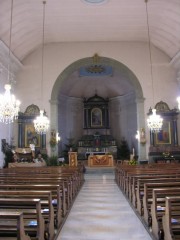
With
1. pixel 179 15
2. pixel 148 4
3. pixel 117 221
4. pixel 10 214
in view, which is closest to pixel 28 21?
pixel 148 4

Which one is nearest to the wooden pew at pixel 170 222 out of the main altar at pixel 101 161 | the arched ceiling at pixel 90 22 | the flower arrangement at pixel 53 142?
the arched ceiling at pixel 90 22

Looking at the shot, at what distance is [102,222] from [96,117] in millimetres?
18136

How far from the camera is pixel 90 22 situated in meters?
13.8

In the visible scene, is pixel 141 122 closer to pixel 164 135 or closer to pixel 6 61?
pixel 164 135

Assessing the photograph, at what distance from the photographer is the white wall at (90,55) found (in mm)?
16016

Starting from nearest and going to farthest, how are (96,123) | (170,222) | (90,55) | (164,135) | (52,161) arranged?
(170,222)
(52,161)
(164,135)
(90,55)
(96,123)

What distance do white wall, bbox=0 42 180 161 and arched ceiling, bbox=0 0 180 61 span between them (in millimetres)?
460

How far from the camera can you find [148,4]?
38.9 ft

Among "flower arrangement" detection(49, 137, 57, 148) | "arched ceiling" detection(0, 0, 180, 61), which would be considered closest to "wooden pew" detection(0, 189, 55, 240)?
"arched ceiling" detection(0, 0, 180, 61)

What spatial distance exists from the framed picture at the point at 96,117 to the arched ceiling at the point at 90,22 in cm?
780

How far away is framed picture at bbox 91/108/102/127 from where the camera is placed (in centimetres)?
2252

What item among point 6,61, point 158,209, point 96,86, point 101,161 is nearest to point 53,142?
point 101,161

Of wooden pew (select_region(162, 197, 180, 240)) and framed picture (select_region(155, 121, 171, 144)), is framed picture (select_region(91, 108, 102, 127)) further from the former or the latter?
wooden pew (select_region(162, 197, 180, 240))

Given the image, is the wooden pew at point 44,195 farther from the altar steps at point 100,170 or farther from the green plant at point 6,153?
the altar steps at point 100,170
